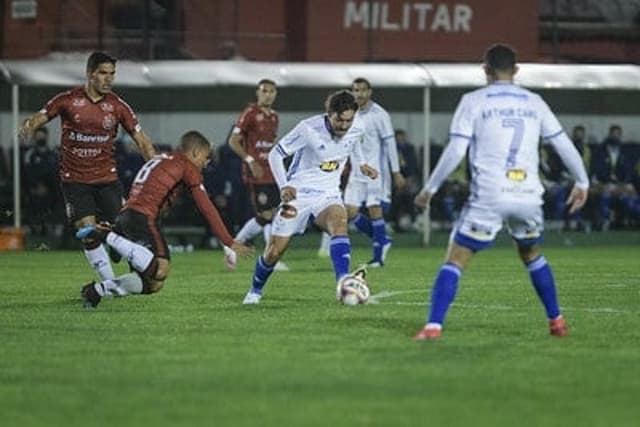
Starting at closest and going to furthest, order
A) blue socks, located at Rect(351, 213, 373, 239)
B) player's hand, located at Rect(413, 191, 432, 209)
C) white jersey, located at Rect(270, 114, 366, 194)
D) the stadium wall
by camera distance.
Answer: player's hand, located at Rect(413, 191, 432, 209) → white jersey, located at Rect(270, 114, 366, 194) → blue socks, located at Rect(351, 213, 373, 239) → the stadium wall

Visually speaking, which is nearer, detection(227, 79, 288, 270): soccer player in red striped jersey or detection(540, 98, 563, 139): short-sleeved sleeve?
detection(540, 98, 563, 139): short-sleeved sleeve

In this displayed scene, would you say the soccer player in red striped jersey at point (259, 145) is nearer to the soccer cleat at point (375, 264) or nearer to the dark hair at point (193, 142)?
the soccer cleat at point (375, 264)

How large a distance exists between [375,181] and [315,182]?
21.9ft

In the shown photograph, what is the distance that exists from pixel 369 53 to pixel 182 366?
864 inches

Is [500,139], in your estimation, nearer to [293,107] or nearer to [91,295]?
[91,295]

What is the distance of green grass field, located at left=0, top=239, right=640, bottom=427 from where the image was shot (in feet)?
30.0

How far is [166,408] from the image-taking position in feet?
A: 30.4

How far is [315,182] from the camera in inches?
626

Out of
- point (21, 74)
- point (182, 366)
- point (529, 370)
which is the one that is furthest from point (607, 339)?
point (21, 74)

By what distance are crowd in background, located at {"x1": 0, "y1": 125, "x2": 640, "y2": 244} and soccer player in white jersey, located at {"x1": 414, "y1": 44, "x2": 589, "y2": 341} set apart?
15436mm

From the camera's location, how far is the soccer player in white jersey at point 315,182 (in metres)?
15.6

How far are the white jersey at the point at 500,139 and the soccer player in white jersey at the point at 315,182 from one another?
131 inches

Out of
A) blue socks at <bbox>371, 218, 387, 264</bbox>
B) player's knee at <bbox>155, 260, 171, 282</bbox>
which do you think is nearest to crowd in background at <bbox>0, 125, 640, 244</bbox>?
blue socks at <bbox>371, 218, 387, 264</bbox>

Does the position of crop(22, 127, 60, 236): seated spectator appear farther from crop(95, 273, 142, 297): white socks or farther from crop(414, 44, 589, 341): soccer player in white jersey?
crop(414, 44, 589, 341): soccer player in white jersey
